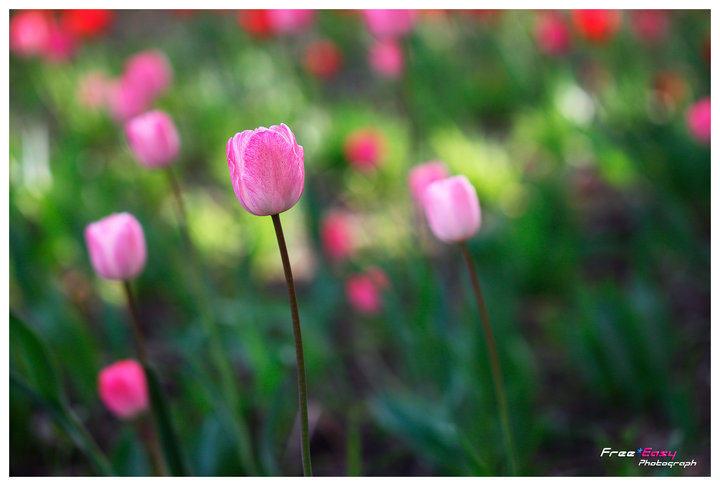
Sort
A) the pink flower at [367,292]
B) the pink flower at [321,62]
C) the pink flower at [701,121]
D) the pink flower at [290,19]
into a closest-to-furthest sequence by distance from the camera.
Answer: the pink flower at [367,292] < the pink flower at [701,121] < the pink flower at [290,19] < the pink flower at [321,62]

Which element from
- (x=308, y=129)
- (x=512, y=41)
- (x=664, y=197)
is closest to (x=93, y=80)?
(x=308, y=129)

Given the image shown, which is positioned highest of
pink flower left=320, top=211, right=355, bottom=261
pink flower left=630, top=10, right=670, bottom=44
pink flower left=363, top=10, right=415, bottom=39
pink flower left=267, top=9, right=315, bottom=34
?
pink flower left=267, top=9, right=315, bottom=34

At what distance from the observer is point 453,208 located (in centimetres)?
81

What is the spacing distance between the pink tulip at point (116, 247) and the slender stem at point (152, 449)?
0.93 ft

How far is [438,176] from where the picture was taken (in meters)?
1.22

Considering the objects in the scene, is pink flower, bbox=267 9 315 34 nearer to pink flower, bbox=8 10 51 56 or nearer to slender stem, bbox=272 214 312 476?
pink flower, bbox=8 10 51 56

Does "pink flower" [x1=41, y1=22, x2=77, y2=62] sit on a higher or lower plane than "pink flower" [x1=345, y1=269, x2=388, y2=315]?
higher

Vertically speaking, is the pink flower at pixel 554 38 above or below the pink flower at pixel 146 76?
below

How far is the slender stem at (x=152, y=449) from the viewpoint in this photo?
3.25ft

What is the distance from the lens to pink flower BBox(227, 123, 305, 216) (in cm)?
61

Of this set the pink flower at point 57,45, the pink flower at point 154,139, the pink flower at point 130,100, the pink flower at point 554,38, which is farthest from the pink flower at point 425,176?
the pink flower at point 57,45

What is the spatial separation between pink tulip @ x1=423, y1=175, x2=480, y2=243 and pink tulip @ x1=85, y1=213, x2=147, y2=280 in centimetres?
38

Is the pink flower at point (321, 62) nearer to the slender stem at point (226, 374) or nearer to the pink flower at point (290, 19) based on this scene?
the pink flower at point (290, 19)

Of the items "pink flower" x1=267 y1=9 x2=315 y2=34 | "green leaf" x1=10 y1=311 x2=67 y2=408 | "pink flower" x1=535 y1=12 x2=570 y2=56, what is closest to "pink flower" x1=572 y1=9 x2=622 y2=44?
"pink flower" x1=535 y1=12 x2=570 y2=56
